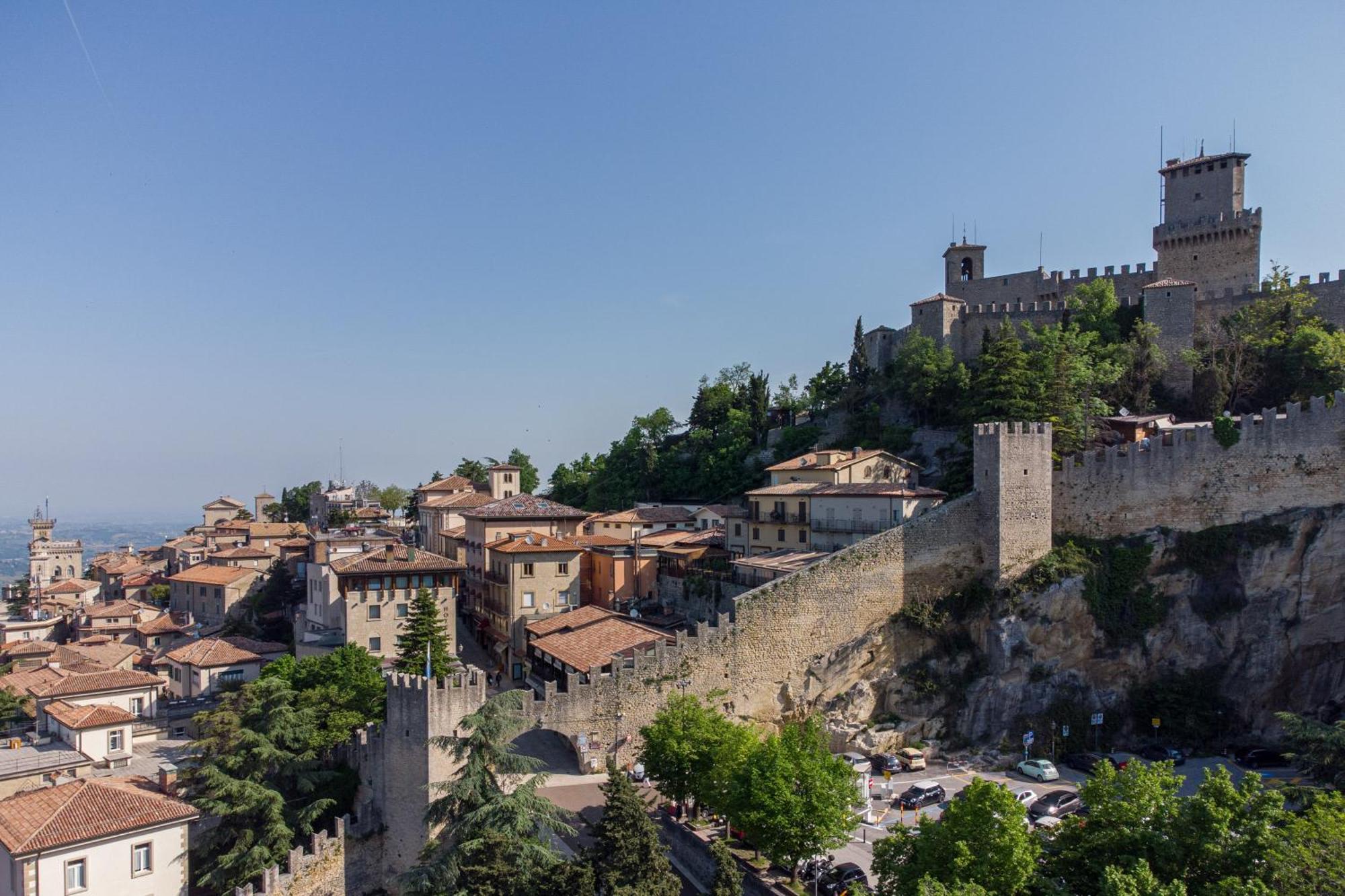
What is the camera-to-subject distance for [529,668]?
37.9 m

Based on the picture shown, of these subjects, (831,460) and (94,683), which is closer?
(94,683)

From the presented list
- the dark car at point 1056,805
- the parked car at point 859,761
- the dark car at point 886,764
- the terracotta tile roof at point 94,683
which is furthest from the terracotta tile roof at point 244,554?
the dark car at point 1056,805

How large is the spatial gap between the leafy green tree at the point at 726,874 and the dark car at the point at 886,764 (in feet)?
40.0

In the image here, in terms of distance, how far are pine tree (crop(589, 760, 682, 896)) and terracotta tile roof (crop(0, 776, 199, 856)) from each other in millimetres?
14757

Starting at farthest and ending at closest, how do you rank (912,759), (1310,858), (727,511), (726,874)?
1. (727,511)
2. (912,759)
3. (726,874)
4. (1310,858)

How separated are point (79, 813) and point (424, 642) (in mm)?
12279

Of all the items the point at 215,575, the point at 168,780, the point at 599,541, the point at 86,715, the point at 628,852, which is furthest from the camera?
the point at 215,575

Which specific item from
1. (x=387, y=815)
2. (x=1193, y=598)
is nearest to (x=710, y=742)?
(x=387, y=815)

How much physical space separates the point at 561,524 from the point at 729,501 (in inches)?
477

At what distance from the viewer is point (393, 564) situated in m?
41.2

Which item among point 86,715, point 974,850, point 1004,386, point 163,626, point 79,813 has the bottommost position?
point 163,626

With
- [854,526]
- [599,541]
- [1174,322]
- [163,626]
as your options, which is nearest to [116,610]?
[163,626]

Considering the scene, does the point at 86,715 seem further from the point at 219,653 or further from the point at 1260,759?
the point at 1260,759

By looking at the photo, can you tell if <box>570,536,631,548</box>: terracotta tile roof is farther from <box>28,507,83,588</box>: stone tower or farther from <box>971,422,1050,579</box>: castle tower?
<box>28,507,83,588</box>: stone tower
